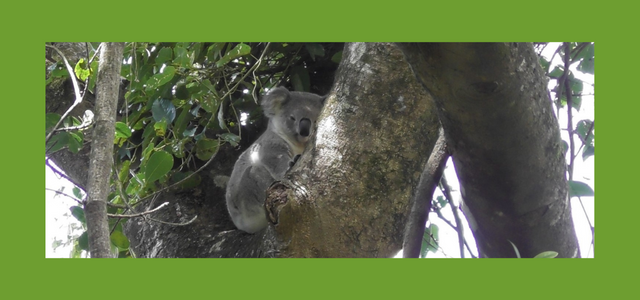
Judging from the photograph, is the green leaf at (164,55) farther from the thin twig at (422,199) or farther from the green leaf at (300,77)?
the thin twig at (422,199)

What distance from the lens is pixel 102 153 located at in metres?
1.41

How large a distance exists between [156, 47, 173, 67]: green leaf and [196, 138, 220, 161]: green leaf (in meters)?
0.50

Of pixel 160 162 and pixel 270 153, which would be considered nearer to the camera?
pixel 160 162

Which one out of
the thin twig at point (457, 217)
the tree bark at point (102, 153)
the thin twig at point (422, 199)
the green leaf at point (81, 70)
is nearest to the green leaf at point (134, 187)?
the green leaf at point (81, 70)

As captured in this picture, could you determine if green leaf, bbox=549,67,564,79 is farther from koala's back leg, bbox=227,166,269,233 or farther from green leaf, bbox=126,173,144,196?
green leaf, bbox=126,173,144,196

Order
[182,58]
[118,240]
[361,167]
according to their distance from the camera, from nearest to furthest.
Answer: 1. [361,167]
2. [118,240]
3. [182,58]

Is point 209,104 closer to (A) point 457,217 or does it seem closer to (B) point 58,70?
(B) point 58,70

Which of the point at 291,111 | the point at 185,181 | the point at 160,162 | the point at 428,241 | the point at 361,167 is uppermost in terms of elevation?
the point at 291,111

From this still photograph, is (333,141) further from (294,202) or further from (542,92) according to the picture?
A: (542,92)

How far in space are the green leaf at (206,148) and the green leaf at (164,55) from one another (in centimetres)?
50

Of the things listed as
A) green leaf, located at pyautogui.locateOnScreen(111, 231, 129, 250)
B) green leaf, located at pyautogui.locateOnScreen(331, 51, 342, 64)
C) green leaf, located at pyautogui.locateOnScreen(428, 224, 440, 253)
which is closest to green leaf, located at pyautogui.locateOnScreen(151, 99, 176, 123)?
green leaf, located at pyautogui.locateOnScreen(111, 231, 129, 250)

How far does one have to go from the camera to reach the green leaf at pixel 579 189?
2240mm

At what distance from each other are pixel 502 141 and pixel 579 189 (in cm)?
76

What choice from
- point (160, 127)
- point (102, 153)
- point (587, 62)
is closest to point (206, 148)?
point (160, 127)
